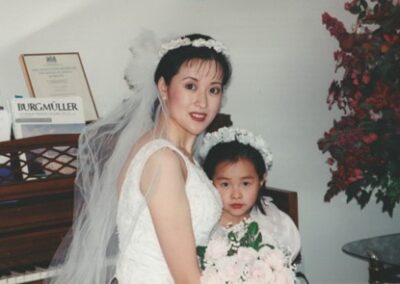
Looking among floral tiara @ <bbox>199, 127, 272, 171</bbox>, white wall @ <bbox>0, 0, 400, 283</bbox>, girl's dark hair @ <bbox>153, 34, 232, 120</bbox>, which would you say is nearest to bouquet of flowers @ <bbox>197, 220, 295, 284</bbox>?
girl's dark hair @ <bbox>153, 34, 232, 120</bbox>

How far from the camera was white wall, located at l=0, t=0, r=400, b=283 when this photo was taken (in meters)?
2.67

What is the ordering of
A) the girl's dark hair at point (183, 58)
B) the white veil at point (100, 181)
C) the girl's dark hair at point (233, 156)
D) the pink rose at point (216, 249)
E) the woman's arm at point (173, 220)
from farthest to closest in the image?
the girl's dark hair at point (233, 156) → the white veil at point (100, 181) → the girl's dark hair at point (183, 58) → the pink rose at point (216, 249) → the woman's arm at point (173, 220)

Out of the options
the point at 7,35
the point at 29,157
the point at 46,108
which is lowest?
the point at 29,157

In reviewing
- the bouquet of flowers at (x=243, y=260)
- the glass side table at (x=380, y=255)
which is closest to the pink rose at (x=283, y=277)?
the bouquet of flowers at (x=243, y=260)

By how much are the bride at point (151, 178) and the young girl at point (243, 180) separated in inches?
19.5

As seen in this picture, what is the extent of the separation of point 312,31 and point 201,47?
5.74 feet

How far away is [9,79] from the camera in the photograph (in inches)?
101

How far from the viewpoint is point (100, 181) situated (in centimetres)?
194

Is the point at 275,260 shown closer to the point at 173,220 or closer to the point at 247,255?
the point at 247,255

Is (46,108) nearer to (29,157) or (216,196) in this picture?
(29,157)

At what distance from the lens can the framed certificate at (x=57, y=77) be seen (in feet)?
7.63

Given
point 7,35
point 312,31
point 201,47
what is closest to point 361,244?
point 312,31

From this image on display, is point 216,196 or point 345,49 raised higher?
point 345,49

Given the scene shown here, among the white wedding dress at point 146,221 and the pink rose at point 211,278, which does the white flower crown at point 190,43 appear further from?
the pink rose at point 211,278
